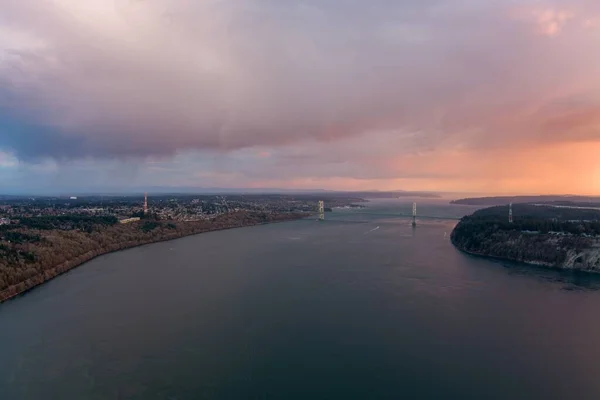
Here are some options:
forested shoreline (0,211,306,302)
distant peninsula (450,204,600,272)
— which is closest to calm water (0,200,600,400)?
forested shoreline (0,211,306,302)

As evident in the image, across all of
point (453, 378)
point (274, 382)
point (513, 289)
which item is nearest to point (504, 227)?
point (513, 289)

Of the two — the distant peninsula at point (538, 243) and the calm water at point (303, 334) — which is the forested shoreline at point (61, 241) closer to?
the calm water at point (303, 334)

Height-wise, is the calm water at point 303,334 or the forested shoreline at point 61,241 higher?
the forested shoreline at point 61,241

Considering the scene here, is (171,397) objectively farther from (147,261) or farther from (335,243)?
(335,243)

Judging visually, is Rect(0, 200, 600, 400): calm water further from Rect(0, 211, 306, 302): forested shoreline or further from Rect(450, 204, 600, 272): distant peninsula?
Rect(450, 204, 600, 272): distant peninsula

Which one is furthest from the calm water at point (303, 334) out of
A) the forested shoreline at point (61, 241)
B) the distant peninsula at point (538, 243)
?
the distant peninsula at point (538, 243)
